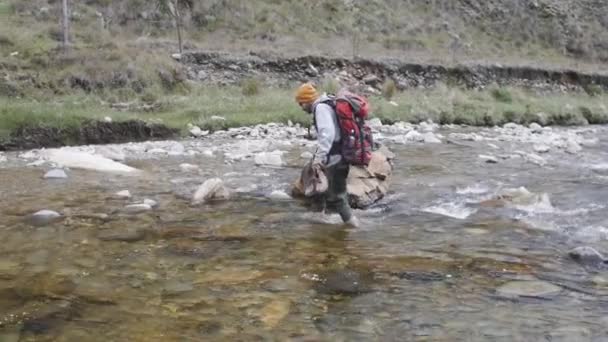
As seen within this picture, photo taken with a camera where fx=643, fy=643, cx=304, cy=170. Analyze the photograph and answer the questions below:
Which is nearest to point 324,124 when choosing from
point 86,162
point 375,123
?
point 86,162

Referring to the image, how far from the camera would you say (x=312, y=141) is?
646 inches

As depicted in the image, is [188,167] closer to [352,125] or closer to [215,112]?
[352,125]

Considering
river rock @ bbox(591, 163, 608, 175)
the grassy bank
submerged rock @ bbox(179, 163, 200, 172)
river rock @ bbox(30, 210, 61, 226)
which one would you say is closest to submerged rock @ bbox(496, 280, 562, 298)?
river rock @ bbox(30, 210, 61, 226)

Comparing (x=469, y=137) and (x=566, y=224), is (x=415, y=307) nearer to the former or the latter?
(x=566, y=224)

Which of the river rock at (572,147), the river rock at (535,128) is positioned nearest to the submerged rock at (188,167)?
the river rock at (572,147)

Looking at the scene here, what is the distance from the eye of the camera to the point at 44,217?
8.38 meters

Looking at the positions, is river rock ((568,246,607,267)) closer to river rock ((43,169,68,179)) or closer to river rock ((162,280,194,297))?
river rock ((162,280,194,297))

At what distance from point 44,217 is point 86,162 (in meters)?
4.38

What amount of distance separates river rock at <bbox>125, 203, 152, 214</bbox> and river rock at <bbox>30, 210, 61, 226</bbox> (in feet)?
3.06

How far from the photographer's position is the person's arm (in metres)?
7.36

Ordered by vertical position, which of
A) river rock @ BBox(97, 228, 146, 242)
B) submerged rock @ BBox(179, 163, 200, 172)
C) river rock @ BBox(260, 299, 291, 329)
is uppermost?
river rock @ BBox(260, 299, 291, 329)

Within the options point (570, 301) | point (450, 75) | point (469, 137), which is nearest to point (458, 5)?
point (450, 75)

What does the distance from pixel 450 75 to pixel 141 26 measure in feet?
50.6

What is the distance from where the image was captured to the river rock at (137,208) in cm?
889
